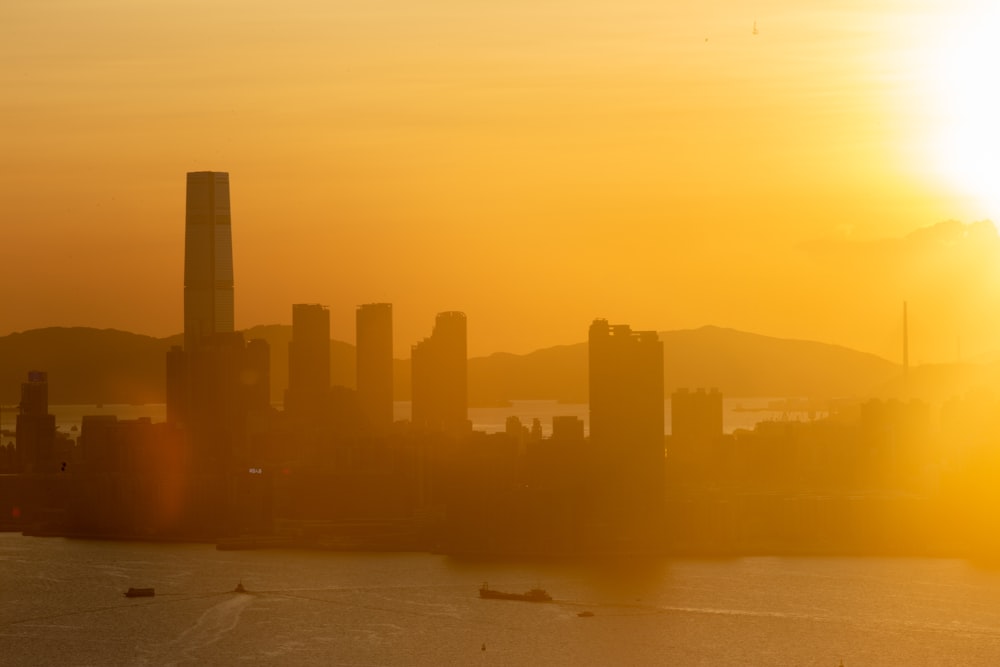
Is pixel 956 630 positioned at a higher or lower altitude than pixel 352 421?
lower

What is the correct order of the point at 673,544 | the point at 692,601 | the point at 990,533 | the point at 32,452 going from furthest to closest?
the point at 32,452, the point at 990,533, the point at 673,544, the point at 692,601

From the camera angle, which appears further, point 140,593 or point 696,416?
point 696,416

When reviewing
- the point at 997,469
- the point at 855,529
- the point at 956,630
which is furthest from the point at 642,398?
the point at 956,630

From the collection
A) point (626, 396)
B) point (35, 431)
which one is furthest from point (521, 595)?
point (35, 431)

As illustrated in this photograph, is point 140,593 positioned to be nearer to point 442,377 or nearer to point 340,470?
point 340,470

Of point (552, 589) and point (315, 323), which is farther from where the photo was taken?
point (315, 323)

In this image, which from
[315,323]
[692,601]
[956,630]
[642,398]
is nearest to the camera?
[956,630]

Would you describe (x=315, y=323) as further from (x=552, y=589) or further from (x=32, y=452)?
(x=552, y=589)

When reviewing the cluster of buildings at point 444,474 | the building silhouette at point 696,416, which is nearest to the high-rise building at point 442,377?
the cluster of buildings at point 444,474
